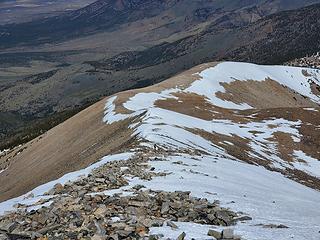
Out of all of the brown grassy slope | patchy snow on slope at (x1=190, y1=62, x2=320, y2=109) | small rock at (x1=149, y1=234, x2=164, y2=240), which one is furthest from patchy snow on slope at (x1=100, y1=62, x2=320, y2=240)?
patchy snow on slope at (x1=190, y1=62, x2=320, y2=109)

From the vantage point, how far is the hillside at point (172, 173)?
18.0m

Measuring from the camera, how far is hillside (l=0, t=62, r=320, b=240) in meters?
18.0

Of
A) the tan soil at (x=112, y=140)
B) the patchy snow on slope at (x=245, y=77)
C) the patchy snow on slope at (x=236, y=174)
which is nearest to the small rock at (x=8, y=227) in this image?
the patchy snow on slope at (x=236, y=174)

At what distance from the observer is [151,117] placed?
6062 cm

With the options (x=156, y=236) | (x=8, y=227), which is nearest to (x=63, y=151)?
(x=8, y=227)

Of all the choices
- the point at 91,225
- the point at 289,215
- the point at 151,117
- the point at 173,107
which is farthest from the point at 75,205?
the point at 173,107

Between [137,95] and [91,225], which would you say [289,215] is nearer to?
[91,225]

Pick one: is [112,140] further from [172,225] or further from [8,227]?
[172,225]

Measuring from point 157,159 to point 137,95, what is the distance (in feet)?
204

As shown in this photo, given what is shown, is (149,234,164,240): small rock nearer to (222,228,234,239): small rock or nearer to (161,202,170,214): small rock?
(222,228,234,239): small rock

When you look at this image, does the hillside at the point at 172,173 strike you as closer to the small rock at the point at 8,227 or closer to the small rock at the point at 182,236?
the small rock at the point at 8,227

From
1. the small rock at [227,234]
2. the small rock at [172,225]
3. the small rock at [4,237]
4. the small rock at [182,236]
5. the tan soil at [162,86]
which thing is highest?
the small rock at [4,237]

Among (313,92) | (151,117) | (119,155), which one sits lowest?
(313,92)

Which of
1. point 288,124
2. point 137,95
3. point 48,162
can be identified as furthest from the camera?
point 137,95
